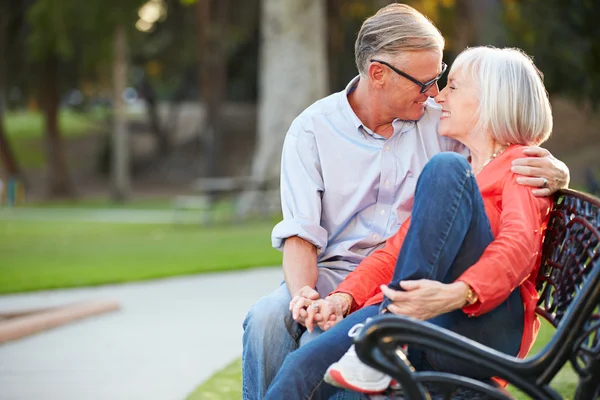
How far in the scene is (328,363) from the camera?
3.03 meters

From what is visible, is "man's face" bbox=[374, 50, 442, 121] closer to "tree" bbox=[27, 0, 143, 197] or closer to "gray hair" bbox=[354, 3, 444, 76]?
"gray hair" bbox=[354, 3, 444, 76]

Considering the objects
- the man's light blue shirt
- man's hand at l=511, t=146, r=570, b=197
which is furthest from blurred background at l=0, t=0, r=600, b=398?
man's hand at l=511, t=146, r=570, b=197

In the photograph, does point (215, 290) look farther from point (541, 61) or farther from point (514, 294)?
point (541, 61)

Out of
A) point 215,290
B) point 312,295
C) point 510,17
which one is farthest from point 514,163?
point 510,17

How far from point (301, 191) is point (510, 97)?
90 cm

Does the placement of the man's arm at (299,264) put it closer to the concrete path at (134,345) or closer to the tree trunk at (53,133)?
the concrete path at (134,345)

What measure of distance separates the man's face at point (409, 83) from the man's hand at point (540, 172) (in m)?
0.60

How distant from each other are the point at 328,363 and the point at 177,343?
3.72 m

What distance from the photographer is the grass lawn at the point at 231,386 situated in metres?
4.95

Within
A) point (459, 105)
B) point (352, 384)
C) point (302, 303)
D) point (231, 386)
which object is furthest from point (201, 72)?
point (352, 384)

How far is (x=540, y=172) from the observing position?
3.17m

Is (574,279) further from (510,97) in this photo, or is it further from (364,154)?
(364,154)

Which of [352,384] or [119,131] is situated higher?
[352,384]

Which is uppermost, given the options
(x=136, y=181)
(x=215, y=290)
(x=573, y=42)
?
(x=573, y=42)
